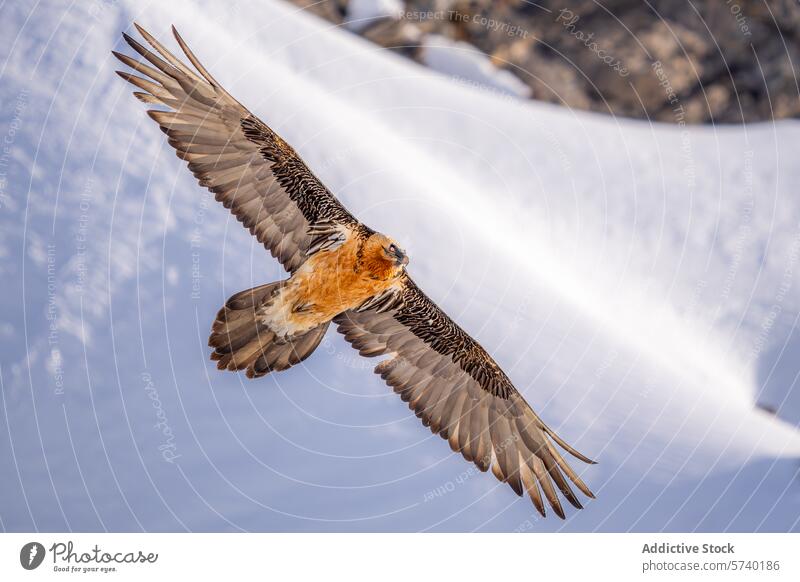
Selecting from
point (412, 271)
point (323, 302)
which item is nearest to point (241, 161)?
point (323, 302)

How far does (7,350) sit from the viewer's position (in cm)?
346

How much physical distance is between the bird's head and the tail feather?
0.40 metres

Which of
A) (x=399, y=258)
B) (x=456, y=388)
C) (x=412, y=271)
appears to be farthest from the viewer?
(x=412, y=271)

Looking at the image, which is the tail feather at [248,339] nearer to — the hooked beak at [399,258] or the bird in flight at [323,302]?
the bird in flight at [323,302]

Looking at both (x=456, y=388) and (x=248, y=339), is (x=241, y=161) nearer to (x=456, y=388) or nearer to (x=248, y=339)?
(x=248, y=339)

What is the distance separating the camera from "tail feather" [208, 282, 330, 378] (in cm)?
297

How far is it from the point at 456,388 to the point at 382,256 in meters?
0.77

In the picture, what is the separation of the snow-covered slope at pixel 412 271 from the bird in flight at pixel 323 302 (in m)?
0.34

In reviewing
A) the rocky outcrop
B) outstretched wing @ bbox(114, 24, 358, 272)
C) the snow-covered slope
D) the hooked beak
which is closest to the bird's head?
the hooked beak

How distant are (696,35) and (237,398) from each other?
116 inches

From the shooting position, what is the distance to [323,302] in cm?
308
